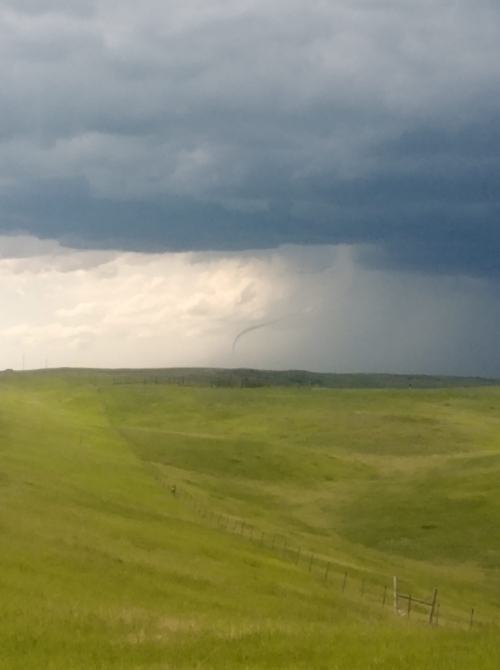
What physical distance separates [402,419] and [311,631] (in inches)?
4579

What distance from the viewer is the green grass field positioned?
80.9ft

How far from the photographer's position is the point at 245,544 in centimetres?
5197

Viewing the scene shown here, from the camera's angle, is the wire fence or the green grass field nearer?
the green grass field

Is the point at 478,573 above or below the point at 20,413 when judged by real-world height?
below

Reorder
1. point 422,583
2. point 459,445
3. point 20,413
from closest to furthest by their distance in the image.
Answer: point 422,583, point 20,413, point 459,445

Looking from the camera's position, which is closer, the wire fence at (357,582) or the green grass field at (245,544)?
the green grass field at (245,544)

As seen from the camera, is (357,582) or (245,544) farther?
(245,544)

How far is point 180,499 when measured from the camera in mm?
67125

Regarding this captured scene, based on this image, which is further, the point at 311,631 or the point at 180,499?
the point at 180,499

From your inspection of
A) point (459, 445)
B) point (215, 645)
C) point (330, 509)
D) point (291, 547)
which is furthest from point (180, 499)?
point (459, 445)

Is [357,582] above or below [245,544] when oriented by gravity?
below

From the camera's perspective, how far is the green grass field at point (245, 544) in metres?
24.7

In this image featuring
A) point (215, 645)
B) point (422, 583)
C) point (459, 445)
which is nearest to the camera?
point (215, 645)

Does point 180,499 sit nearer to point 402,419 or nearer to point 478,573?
point 478,573
